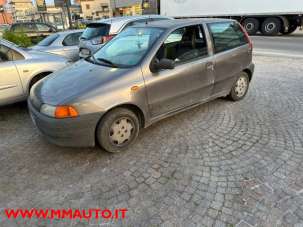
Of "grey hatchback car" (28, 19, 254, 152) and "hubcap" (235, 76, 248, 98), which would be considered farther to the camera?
"hubcap" (235, 76, 248, 98)

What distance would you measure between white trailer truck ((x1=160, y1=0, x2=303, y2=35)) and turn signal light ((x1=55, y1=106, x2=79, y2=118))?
16664 mm

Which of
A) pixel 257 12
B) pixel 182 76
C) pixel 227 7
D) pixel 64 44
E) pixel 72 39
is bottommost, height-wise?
pixel 182 76

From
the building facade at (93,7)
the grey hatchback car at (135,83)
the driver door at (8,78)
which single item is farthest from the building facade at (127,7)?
the grey hatchback car at (135,83)

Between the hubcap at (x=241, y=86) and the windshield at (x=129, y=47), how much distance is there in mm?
2019

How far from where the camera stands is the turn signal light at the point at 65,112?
2668mm

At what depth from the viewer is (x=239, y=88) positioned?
4.61 metres

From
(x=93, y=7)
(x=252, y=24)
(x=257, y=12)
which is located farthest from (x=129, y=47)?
(x=93, y=7)

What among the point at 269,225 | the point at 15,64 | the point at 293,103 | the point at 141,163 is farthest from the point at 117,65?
the point at 293,103

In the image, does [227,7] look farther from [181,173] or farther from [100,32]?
[181,173]

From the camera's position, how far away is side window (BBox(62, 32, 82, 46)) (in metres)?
7.84

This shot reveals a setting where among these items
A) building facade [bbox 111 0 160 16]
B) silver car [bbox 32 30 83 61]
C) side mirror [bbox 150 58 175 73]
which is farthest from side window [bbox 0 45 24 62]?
building facade [bbox 111 0 160 16]

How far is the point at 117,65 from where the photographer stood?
10.7ft

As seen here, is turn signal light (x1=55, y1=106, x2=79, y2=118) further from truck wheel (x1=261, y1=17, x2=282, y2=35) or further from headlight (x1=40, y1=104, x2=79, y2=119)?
truck wheel (x1=261, y1=17, x2=282, y2=35)

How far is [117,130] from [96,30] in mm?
5128
